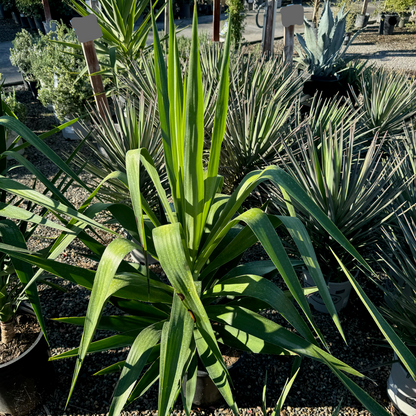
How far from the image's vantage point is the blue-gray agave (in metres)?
3.82

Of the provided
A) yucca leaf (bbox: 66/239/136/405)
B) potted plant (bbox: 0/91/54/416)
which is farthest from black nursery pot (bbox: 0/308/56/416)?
yucca leaf (bbox: 66/239/136/405)

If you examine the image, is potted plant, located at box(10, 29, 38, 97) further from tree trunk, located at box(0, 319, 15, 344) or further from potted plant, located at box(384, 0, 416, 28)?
potted plant, located at box(384, 0, 416, 28)

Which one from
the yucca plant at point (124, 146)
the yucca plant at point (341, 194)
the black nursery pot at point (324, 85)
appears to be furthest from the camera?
the black nursery pot at point (324, 85)

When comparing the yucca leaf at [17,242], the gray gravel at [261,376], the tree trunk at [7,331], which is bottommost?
the gray gravel at [261,376]

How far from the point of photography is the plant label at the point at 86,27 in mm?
2223

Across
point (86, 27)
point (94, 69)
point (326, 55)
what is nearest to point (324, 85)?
point (326, 55)

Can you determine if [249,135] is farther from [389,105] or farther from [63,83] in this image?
[63,83]

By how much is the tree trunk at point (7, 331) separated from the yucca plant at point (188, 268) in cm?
42

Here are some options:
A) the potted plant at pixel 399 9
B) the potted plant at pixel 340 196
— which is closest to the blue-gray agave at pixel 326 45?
the potted plant at pixel 340 196

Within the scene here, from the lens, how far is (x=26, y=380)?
4.54 feet

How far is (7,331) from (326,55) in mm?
3746

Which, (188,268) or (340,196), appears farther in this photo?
(340,196)

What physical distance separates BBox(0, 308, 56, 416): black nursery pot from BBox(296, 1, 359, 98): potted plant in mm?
3389

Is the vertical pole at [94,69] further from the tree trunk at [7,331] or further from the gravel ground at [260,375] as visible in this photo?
the tree trunk at [7,331]
